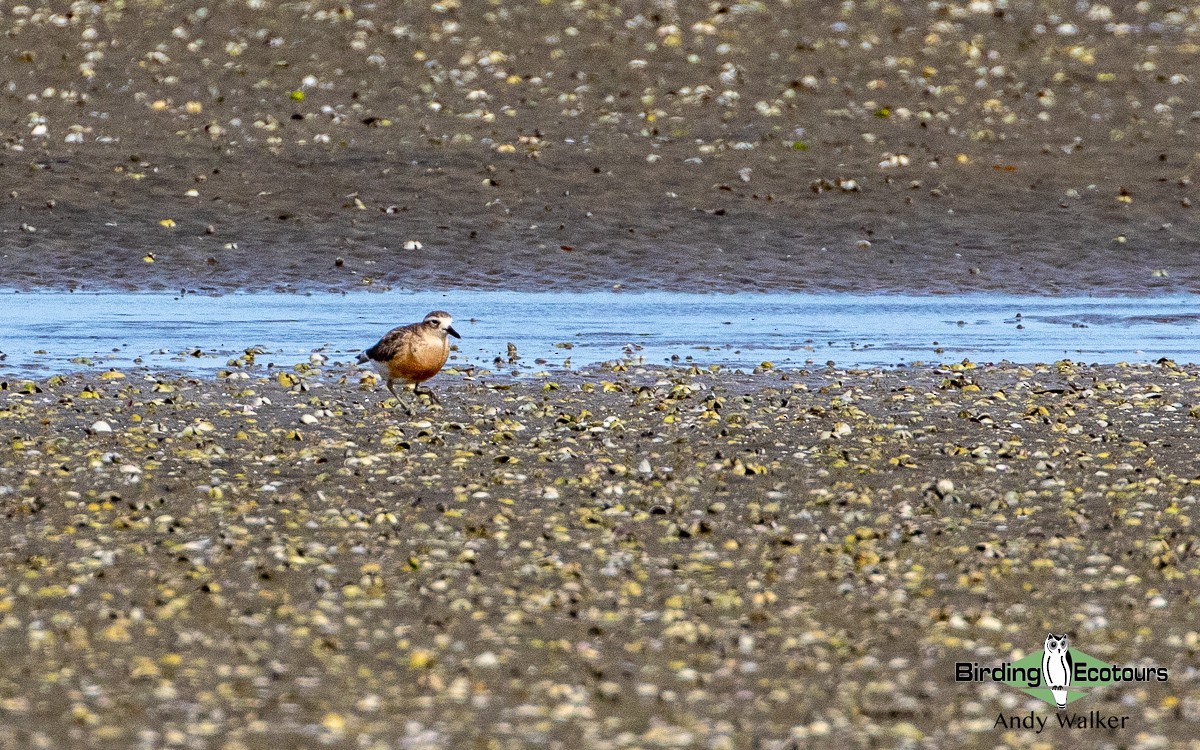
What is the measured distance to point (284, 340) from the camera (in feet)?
62.3

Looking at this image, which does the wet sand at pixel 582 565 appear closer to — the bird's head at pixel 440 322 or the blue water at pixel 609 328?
the bird's head at pixel 440 322

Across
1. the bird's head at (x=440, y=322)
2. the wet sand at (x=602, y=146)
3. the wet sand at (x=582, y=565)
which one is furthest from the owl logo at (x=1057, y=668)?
the wet sand at (x=602, y=146)

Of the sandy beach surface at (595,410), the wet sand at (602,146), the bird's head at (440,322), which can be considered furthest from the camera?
the wet sand at (602,146)

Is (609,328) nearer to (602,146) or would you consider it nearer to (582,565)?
(602,146)

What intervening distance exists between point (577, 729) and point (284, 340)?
39.5ft

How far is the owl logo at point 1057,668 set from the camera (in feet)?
26.1

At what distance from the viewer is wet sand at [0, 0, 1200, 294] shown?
2373cm

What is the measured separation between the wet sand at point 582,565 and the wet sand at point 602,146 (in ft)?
26.0

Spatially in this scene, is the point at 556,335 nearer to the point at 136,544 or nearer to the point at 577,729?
the point at 136,544

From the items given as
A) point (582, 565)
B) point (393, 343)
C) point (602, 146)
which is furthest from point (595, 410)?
point (602, 146)

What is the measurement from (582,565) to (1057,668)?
2778mm

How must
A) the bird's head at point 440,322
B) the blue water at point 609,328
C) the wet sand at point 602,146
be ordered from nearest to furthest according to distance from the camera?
the bird's head at point 440,322
the blue water at point 609,328
the wet sand at point 602,146

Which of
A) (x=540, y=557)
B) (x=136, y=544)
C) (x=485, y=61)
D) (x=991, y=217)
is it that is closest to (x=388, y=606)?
(x=540, y=557)

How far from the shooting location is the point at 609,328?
66.2ft
